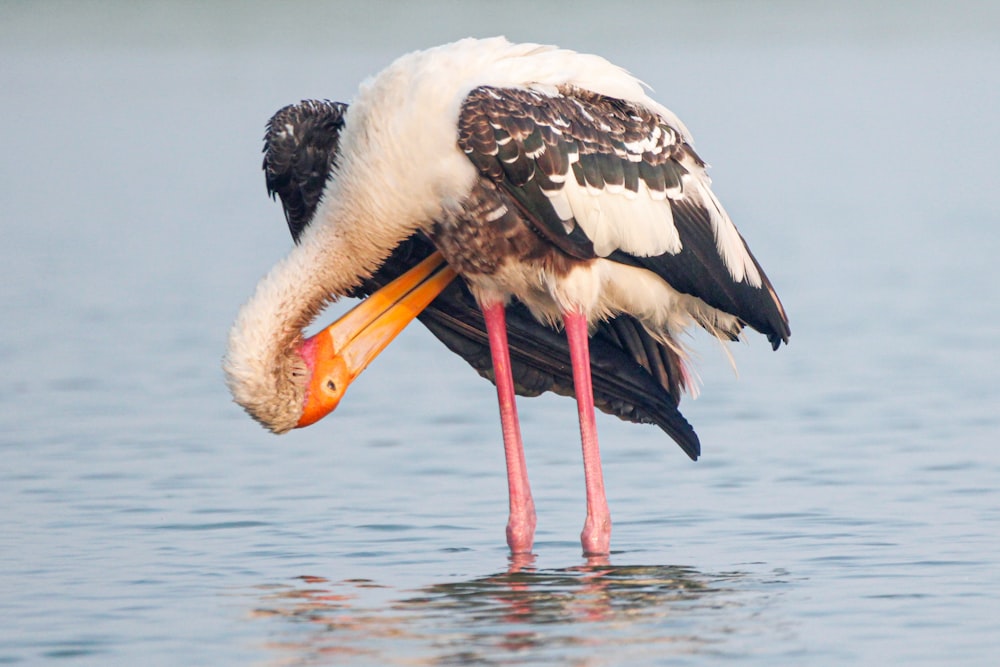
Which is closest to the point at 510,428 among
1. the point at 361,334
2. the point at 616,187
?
the point at 361,334

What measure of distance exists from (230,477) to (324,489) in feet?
2.21

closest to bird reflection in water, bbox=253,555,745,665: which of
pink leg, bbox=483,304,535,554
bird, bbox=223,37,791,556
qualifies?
pink leg, bbox=483,304,535,554

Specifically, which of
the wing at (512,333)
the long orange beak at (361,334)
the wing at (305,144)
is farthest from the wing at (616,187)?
the wing at (305,144)

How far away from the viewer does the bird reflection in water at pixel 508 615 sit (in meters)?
7.72

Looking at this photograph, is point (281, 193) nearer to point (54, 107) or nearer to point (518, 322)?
point (518, 322)

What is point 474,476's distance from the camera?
11633 millimetres

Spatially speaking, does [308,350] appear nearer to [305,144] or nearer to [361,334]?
[361,334]

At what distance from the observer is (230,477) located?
11656 mm

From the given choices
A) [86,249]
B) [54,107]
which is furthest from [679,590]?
[54,107]

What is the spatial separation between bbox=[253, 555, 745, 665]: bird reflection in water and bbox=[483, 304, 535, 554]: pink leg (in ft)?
1.15

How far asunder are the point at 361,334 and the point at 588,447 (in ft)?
3.87

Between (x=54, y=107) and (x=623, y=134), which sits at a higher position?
(x=54, y=107)

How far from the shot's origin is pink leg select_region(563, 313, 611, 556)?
9.55 meters

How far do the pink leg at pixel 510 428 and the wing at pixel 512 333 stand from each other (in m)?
0.29
